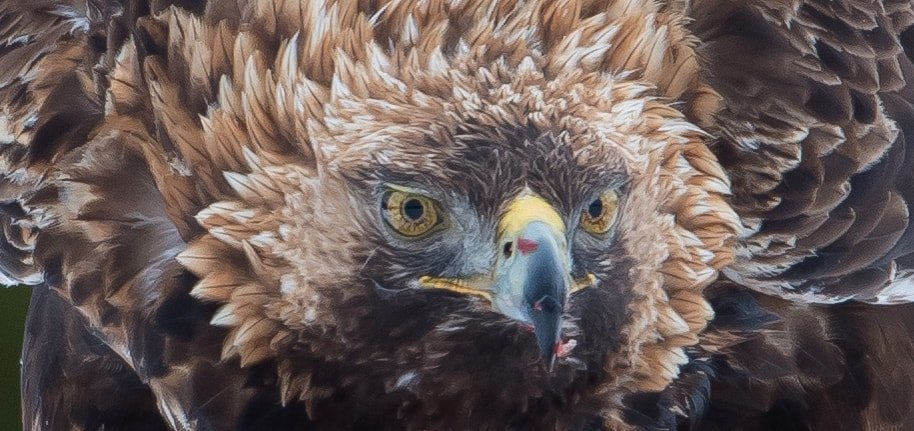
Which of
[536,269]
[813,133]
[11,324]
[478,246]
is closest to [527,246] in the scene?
[536,269]

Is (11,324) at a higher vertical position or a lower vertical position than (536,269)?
lower

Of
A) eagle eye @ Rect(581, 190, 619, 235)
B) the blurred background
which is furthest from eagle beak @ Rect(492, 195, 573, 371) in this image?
the blurred background

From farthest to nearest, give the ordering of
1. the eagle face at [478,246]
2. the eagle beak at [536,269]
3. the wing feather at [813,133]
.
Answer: the wing feather at [813,133] < the eagle face at [478,246] < the eagle beak at [536,269]


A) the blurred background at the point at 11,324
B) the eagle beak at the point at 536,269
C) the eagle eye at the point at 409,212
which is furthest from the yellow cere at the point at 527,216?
the blurred background at the point at 11,324

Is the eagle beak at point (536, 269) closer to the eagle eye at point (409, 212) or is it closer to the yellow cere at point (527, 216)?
the yellow cere at point (527, 216)

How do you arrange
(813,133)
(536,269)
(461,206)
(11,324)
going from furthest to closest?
(11,324)
(813,133)
(461,206)
(536,269)

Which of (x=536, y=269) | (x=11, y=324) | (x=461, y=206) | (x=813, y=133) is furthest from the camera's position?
(x=11, y=324)

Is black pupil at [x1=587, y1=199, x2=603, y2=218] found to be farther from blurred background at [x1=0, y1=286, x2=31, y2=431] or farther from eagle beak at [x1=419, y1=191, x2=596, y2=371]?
blurred background at [x1=0, y1=286, x2=31, y2=431]

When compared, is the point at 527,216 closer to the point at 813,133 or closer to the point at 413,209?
the point at 413,209
